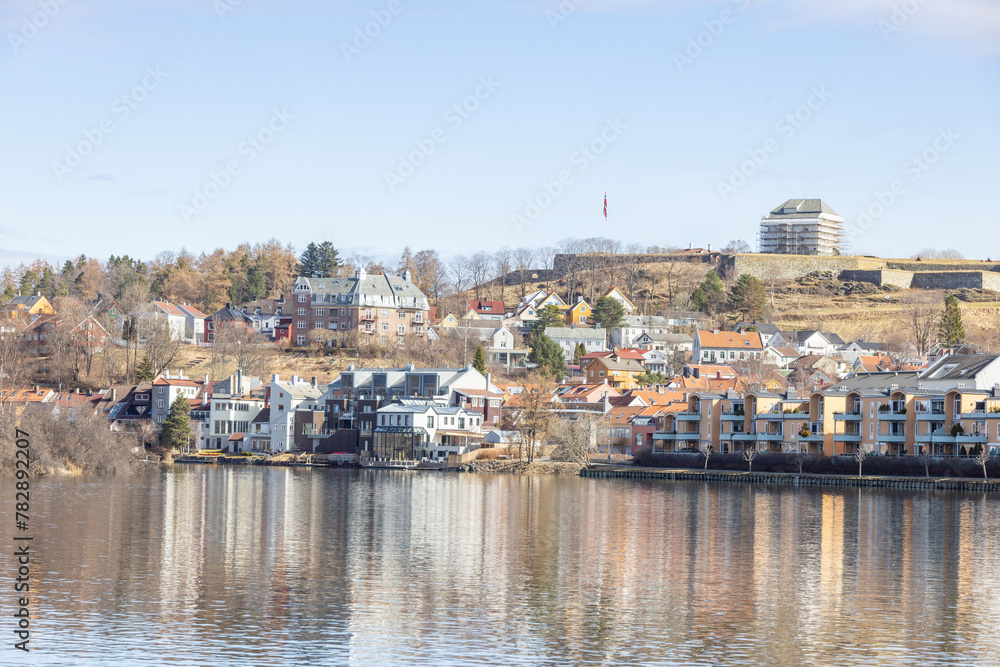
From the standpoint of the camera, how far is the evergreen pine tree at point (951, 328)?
11050 cm

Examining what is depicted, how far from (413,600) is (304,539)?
1113 centimetres

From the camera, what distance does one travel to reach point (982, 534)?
40781 mm

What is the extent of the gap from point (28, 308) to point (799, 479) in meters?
90.6

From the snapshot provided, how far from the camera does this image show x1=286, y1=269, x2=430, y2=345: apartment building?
389ft

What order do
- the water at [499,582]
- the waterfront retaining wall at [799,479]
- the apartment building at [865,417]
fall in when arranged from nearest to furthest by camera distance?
the water at [499,582] < the waterfront retaining wall at [799,479] < the apartment building at [865,417]

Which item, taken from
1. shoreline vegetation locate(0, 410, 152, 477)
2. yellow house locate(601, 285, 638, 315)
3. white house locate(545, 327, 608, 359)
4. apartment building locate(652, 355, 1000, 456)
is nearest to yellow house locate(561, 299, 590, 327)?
yellow house locate(601, 285, 638, 315)

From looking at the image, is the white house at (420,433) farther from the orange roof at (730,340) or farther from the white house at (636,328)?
the white house at (636,328)

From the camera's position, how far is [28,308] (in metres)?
128

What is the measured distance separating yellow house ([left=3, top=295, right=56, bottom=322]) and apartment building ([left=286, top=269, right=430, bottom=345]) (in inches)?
990

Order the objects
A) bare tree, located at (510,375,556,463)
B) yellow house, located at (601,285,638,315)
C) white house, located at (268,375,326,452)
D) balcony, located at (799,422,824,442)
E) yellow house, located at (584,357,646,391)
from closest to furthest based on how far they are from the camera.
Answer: balcony, located at (799,422,824,442) < bare tree, located at (510,375,556,463) < white house, located at (268,375,326,452) < yellow house, located at (584,357,646,391) < yellow house, located at (601,285,638,315)

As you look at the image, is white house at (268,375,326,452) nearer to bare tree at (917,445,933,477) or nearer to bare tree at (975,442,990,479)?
bare tree at (917,445,933,477)

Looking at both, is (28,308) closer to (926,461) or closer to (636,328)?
(636,328)

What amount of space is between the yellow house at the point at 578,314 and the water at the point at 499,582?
83.8m

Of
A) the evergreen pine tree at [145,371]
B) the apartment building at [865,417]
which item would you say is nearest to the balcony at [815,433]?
the apartment building at [865,417]
